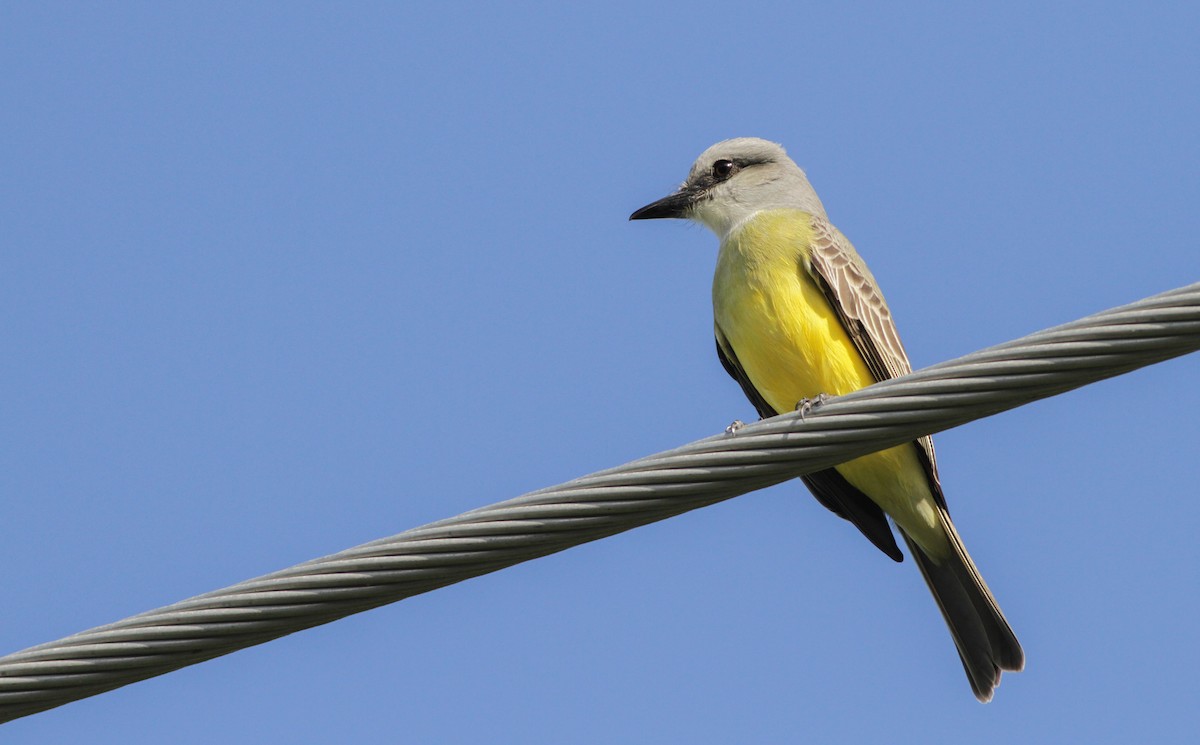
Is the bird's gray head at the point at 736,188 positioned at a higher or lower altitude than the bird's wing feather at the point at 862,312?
higher

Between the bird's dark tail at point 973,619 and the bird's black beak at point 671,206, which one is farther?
the bird's black beak at point 671,206

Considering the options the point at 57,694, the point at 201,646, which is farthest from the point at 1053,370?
the point at 57,694

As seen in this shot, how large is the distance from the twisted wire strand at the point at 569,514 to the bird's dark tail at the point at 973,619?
331cm

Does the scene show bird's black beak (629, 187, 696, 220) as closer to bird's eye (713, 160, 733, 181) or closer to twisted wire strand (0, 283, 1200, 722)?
bird's eye (713, 160, 733, 181)

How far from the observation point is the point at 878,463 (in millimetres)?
6965

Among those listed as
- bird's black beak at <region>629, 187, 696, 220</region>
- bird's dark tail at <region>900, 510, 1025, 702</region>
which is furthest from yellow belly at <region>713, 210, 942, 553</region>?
bird's black beak at <region>629, 187, 696, 220</region>

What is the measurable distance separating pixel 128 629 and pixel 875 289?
175 inches

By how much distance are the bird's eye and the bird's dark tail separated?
2582 mm

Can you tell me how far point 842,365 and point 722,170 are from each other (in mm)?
2243

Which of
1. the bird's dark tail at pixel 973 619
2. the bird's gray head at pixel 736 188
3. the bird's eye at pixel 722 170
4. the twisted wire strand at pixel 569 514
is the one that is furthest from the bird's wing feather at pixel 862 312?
the twisted wire strand at pixel 569 514

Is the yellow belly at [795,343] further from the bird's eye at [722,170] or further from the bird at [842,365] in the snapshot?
the bird's eye at [722,170]

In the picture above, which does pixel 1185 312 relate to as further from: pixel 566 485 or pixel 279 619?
pixel 279 619

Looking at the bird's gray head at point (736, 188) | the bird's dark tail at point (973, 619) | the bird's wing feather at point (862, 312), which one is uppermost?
the bird's gray head at point (736, 188)

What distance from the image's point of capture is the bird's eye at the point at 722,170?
858cm
